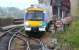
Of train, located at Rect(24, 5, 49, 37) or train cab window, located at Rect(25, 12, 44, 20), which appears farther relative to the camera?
train cab window, located at Rect(25, 12, 44, 20)

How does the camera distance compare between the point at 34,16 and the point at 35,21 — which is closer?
the point at 35,21

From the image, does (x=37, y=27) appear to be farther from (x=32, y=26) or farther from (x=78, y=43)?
(x=78, y=43)

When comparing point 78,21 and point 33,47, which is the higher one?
point 78,21

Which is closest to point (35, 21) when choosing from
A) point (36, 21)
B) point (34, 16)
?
point (36, 21)

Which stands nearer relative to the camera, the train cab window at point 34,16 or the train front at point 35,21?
the train front at point 35,21

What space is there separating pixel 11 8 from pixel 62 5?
18.1 m

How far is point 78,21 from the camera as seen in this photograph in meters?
6.73

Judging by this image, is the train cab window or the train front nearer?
the train front

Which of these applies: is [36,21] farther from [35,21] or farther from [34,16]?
[34,16]

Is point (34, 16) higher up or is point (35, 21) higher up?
point (34, 16)

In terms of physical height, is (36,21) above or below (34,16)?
below

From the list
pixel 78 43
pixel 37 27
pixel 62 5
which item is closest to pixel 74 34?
pixel 78 43

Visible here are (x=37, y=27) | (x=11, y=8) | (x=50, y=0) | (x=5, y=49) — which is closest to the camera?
(x=5, y=49)

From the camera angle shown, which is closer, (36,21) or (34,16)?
(36,21)
